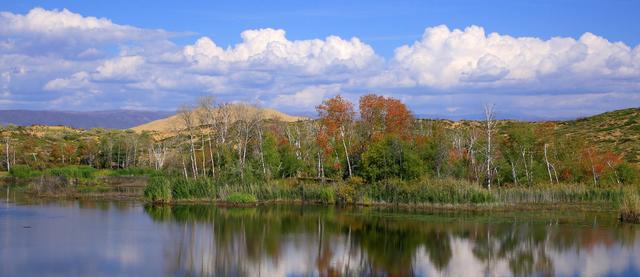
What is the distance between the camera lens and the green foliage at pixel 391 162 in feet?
152

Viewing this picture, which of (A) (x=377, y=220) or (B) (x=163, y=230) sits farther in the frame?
(A) (x=377, y=220)

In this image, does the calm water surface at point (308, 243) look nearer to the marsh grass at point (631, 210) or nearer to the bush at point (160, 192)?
the marsh grass at point (631, 210)

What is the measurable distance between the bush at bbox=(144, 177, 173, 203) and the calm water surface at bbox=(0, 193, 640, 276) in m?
4.18

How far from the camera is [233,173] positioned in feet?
165

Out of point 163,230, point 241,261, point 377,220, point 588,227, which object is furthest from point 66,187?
point 588,227

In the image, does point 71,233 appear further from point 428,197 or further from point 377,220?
point 428,197

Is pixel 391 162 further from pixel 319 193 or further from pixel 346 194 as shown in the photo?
pixel 319 193

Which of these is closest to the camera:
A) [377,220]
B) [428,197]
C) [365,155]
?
[377,220]

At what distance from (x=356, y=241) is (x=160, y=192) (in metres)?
19.2

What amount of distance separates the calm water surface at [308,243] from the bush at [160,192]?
4178 millimetres

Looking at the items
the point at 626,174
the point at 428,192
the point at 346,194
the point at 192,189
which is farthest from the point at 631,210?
the point at 192,189

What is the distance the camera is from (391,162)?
4647 centimetres

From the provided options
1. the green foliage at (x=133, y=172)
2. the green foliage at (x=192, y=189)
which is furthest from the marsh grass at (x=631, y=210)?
the green foliage at (x=133, y=172)

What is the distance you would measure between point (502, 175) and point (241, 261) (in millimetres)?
30255
